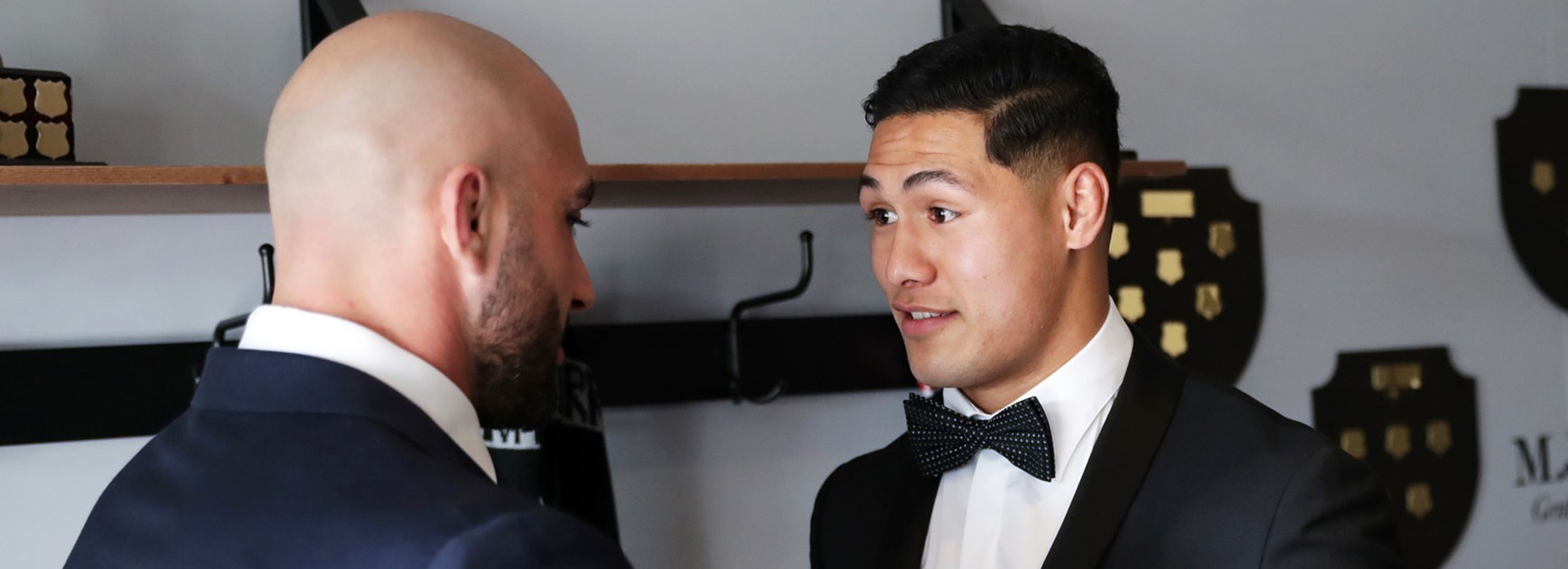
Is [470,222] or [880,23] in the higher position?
[880,23]

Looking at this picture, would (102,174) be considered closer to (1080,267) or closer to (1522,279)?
(1080,267)

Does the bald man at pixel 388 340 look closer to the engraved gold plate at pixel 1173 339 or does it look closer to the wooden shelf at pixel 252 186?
the wooden shelf at pixel 252 186

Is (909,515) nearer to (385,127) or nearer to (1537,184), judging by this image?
(385,127)

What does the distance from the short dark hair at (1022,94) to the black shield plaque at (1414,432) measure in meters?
1.13

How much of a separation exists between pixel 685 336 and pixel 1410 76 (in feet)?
4.83

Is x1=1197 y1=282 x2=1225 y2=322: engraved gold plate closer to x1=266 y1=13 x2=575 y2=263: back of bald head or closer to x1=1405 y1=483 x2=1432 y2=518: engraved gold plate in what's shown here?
x1=1405 y1=483 x2=1432 y2=518: engraved gold plate

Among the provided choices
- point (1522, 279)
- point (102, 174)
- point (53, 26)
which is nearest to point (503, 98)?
point (102, 174)

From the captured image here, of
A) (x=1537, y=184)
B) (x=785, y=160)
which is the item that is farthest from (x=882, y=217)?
(x=1537, y=184)

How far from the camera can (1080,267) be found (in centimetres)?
137

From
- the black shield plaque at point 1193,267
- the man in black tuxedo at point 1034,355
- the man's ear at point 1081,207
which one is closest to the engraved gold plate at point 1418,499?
the black shield plaque at point 1193,267

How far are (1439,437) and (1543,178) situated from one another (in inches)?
21.7

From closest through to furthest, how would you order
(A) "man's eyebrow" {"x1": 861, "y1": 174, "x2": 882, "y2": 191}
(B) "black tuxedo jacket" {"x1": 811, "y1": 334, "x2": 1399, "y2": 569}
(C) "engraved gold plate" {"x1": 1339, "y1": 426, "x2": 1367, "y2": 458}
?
(B) "black tuxedo jacket" {"x1": 811, "y1": 334, "x2": 1399, "y2": 569} < (A) "man's eyebrow" {"x1": 861, "y1": 174, "x2": 882, "y2": 191} < (C) "engraved gold plate" {"x1": 1339, "y1": 426, "x2": 1367, "y2": 458}

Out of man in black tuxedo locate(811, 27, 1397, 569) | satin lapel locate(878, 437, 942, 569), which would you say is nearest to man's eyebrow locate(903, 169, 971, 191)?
man in black tuxedo locate(811, 27, 1397, 569)

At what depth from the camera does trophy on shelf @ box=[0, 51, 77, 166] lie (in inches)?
52.0
